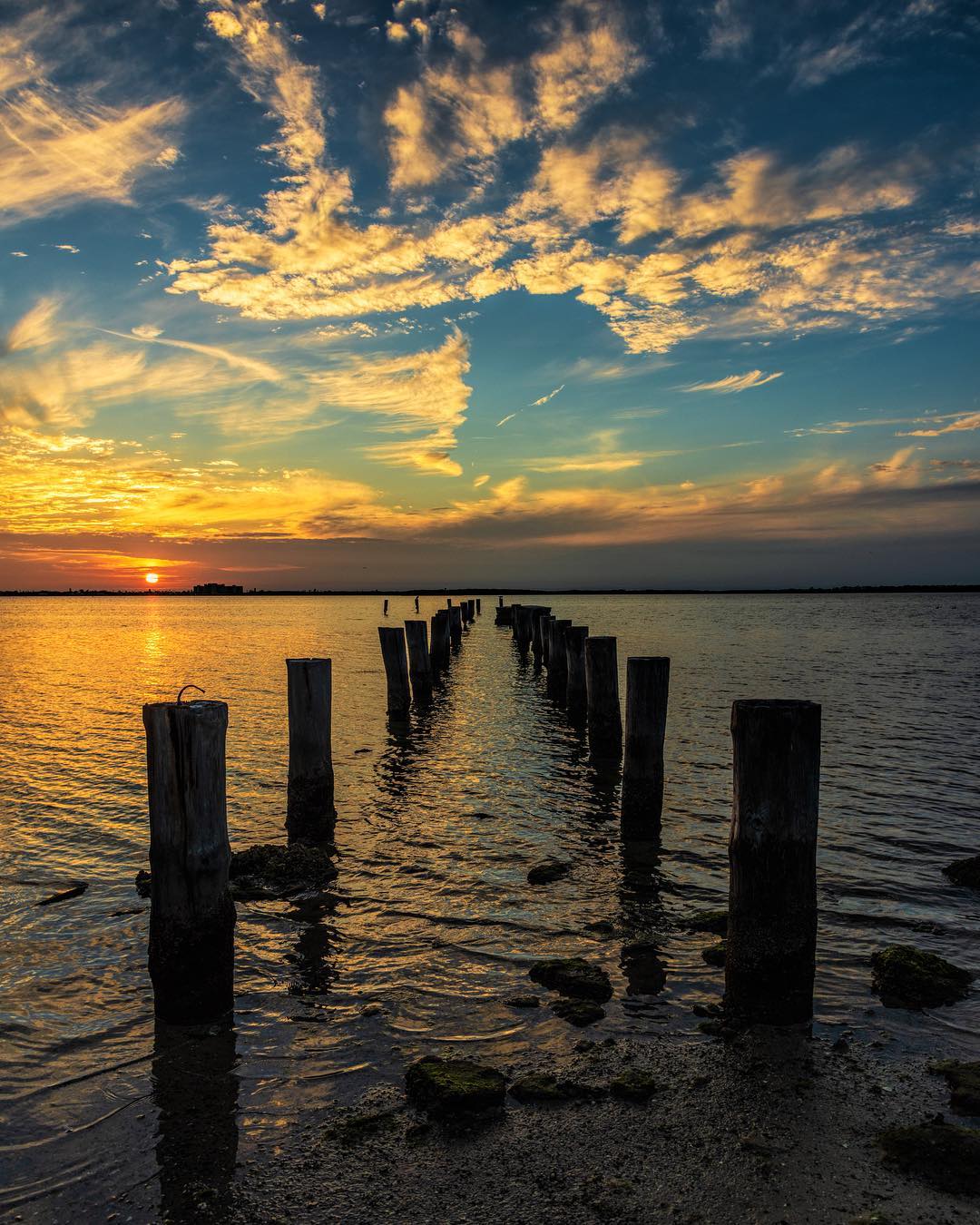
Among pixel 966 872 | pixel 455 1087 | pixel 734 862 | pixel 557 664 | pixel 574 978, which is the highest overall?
pixel 734 862

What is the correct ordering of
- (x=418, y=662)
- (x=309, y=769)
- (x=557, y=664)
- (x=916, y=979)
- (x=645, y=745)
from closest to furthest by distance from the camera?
(x=916, y=979) → (x=309, y=769) → (x=645, y=745) → (x=418, y=662) → (x=557, y=664)

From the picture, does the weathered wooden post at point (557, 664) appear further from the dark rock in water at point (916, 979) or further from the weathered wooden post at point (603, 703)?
the dark rock in water at point (916, 979)

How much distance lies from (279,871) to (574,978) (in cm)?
353

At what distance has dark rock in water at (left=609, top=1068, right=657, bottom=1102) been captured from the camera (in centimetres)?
415

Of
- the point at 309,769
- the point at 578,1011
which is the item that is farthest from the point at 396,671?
the point at 578,1011

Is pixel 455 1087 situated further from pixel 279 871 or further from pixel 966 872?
pixel 966 872

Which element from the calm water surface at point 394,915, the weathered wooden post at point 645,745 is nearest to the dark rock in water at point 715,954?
the calm water surface at point 394,915

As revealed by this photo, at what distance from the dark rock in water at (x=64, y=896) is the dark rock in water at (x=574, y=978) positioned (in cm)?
451

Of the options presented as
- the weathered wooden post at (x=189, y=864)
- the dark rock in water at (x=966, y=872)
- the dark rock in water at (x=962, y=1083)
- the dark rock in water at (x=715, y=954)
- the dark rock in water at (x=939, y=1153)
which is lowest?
the dark rock in water at (x=966, y=872)

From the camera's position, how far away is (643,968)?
578 cm

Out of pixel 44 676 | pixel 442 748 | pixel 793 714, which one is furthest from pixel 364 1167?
pixel 44 676

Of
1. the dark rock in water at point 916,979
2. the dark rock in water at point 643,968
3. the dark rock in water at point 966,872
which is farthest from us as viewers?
the dark rock in water at point 966,872

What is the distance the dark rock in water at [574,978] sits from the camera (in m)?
5.35

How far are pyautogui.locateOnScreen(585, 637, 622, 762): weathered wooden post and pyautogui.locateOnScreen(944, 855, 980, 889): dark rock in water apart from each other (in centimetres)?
612
